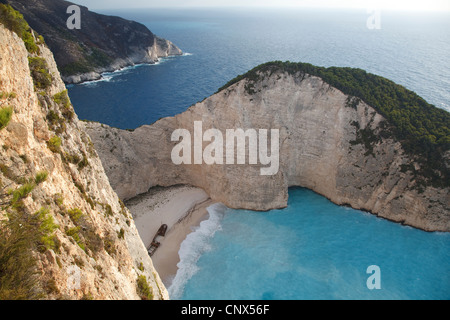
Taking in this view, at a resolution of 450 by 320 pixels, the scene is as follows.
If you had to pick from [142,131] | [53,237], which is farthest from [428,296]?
[142,131]

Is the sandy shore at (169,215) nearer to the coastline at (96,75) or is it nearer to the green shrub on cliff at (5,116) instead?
the green shrub on cliff at (5,116)

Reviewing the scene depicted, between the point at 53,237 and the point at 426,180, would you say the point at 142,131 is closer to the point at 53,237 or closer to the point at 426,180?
the point at 53,237

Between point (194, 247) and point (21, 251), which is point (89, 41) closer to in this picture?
point (194, 247)

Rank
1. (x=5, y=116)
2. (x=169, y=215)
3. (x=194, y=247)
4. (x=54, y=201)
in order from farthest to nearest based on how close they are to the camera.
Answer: (x=169, y=215)
(x=194, y=247)
(x=54, y=201)
(x=5, y=116)

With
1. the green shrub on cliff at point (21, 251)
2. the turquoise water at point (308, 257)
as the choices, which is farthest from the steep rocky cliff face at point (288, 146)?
the green shrub on cliff at point (21, 251)

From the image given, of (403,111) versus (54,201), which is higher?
(403,111)

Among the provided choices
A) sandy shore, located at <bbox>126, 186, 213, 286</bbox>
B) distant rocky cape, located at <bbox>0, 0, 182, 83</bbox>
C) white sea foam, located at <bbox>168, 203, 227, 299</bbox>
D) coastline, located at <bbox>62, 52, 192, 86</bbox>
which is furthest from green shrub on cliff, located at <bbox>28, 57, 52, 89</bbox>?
distant rocky cape, located at <bbox>0, 0, 182, 83</bbox>

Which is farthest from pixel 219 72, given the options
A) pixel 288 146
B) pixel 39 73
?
pixel 39 73
